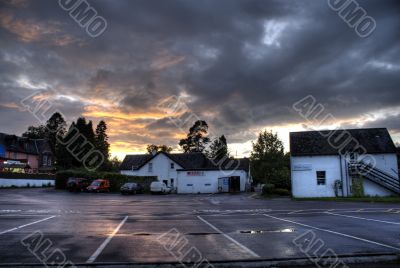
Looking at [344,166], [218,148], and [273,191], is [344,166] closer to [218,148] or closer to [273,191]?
[273,191]

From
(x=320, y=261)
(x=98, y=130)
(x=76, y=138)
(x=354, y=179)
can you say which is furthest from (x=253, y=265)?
(x=98, y=130)

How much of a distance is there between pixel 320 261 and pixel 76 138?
87.6 metres

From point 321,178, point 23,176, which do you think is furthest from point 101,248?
point 23,176

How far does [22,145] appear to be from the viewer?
91562 millimetres

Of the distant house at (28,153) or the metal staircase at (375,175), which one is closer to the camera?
the metal staircase at (375,175)

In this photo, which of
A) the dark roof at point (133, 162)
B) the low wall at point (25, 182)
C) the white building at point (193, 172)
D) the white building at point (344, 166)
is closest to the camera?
the white building at point (344, 166)

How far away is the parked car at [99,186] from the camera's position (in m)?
51.0

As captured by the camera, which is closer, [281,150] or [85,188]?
[85,188]

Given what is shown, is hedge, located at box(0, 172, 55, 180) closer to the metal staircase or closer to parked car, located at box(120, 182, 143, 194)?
parked car, located at box(120, 182, 143, 194)

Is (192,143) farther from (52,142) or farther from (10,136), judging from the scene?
(10,136)

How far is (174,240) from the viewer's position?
34.9 feet

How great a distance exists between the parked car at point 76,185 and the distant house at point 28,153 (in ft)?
96.1

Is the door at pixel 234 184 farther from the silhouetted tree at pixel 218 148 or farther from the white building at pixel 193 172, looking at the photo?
the silhouetted tree at pixel 218 148

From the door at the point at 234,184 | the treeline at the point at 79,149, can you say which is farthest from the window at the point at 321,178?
the treeline at the point at 79,149
